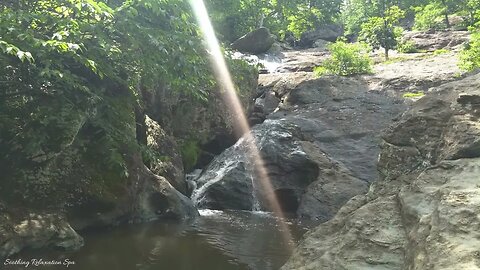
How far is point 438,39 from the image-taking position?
39.7m

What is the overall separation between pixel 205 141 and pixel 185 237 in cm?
926

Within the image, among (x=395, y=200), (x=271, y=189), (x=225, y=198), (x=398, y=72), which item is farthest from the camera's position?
(x=398, y=72)

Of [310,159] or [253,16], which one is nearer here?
[310,159]

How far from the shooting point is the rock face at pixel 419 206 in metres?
3.48

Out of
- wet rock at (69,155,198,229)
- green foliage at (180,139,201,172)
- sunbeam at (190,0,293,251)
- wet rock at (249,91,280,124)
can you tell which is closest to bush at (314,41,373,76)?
wet rock at (249,91,280,124)

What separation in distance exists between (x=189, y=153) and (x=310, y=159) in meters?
4.92

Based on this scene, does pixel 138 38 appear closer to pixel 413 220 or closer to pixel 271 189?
pixel 413 220

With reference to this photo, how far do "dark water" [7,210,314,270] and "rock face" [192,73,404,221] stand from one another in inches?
122

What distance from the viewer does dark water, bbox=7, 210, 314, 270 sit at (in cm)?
707

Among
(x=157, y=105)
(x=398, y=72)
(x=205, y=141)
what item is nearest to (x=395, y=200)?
(x=157, y=105)

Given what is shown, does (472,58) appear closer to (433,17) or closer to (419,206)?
(419,206)

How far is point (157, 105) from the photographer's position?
52.7 ft

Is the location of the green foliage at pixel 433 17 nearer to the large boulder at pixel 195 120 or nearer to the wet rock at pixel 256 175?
the large boulder at pixel 195 120

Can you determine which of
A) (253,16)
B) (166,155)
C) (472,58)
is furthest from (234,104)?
(253,16)
